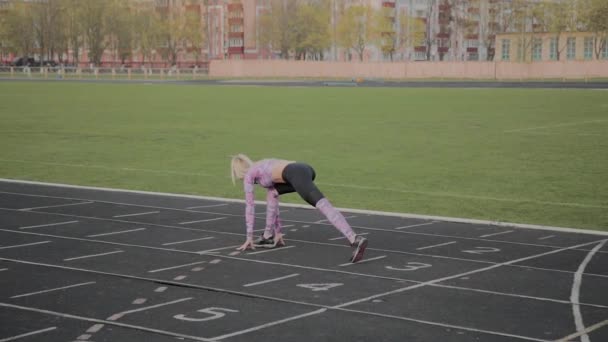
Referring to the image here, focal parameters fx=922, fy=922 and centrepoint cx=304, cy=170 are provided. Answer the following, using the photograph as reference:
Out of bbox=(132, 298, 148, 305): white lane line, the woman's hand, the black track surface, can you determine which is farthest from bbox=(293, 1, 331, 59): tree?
bbox=(132, 298, 148, 305): white lane line

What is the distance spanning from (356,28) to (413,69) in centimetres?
2203

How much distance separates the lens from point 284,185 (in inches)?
417

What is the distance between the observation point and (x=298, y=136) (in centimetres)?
2659

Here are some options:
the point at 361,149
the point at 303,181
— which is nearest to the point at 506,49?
the point at 361,149

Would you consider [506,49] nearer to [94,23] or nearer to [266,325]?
[94,23]

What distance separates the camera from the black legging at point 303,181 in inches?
403

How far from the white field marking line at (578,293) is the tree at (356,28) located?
10355 cm

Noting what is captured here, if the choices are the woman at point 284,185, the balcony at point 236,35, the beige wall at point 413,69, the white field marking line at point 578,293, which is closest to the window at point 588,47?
the beige wall at point 413,69

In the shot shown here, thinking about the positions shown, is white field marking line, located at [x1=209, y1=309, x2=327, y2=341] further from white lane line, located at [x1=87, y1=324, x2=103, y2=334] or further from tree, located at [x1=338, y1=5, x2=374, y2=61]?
tree, located at [x1=338, y1=5, x2=374, y2=61]

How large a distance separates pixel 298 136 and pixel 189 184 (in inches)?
390

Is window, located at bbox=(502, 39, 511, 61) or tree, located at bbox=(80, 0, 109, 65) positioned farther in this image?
tree, located at bbox=(80, 0, 109, 65)

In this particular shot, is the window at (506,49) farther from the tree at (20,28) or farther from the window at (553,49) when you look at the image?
the tree at (20,28)

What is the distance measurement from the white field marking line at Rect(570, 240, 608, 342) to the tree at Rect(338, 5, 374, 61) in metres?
104

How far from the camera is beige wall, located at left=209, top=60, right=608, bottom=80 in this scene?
8262 cm
